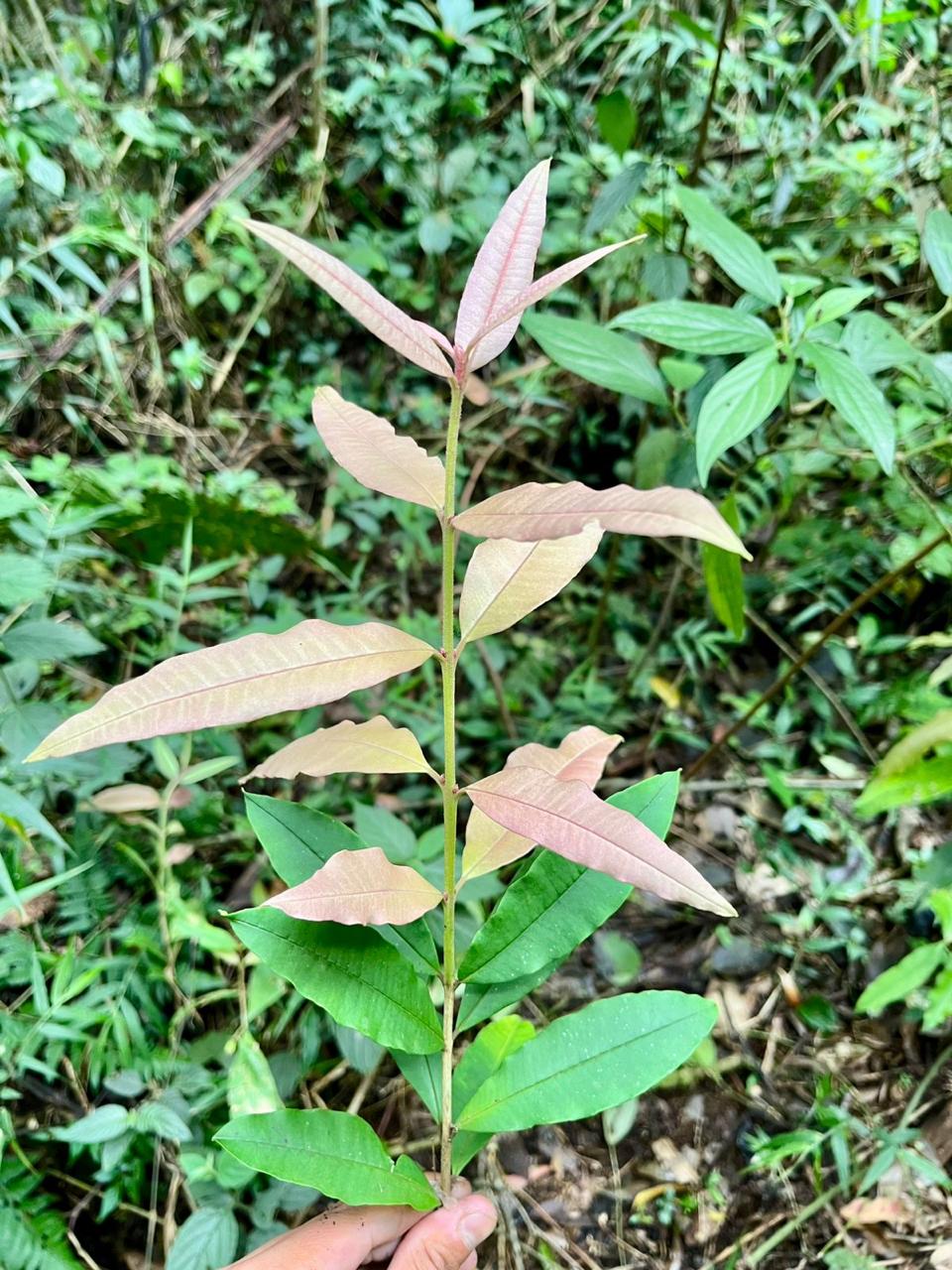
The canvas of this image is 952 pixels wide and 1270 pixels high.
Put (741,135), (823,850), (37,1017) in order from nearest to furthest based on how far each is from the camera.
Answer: (37,1017) < (823,850) < (741,135)

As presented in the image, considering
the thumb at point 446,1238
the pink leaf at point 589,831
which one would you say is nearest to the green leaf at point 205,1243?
the thumb at point 446,1238

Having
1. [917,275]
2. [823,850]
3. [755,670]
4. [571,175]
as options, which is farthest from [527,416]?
[823,850]

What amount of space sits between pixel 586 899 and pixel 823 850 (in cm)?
97

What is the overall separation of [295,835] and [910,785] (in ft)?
2.75

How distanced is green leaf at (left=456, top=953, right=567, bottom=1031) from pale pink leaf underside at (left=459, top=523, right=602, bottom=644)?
325mm

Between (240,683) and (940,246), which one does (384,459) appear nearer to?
(240,683)

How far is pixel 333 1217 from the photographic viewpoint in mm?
742

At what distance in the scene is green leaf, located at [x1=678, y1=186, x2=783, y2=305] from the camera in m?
0.94

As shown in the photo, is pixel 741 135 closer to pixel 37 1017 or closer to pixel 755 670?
pixel 755 670

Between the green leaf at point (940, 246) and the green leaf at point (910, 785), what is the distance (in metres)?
0.60

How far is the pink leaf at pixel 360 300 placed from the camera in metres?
0.47

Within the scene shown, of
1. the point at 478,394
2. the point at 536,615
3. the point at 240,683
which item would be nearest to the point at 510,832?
the point at 240,683

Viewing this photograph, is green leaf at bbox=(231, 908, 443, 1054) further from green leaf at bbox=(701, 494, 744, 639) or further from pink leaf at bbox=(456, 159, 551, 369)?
green leaf at bbox=(701, 494, 744, 639)

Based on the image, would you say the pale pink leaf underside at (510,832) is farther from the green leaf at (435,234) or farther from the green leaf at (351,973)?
the green leaf at (435,234)
